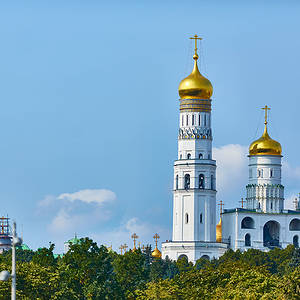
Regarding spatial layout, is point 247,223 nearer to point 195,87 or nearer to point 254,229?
point 254,229

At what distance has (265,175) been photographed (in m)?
152

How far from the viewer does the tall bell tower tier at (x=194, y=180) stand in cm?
14712

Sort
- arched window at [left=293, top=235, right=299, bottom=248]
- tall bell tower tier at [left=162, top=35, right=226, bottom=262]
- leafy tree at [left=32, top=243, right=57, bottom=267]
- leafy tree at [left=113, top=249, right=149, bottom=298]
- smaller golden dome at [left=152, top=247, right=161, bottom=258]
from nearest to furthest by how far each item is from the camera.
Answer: leafy tree at [left=32, top=243, right=57, bottom=267], leafy tree at [left=113, top=249, right=149, bottom=298], tall bell tower tier at [left=162, top=35, right=226, bottom=262], arched window at [left=293, top=235, right=299, bottom=248], smaller golden dome at [left=152, top=247, right=161, bottom=258]

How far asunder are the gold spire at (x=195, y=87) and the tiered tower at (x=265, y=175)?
879 cm

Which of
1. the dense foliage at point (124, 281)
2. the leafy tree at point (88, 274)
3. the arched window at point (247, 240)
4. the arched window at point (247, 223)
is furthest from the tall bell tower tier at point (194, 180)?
Answer: the leafy tree at point (88, 274)

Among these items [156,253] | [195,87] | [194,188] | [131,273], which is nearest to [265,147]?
[194,188]

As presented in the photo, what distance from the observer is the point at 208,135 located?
149 meters

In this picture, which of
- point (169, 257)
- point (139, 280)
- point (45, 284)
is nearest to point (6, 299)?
point (45, 284)

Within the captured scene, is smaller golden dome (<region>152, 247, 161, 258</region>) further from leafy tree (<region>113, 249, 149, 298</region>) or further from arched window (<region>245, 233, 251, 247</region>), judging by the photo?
leafy tree (<region>113, 249, 149, 298</region>)

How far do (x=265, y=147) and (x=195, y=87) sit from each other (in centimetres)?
1088

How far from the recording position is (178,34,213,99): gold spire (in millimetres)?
146875

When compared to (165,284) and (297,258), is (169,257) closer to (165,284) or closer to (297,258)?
(297,258)

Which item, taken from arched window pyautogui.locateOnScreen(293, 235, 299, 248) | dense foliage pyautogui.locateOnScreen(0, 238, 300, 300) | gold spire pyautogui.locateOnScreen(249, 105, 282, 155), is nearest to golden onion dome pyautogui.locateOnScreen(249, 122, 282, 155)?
gold spire pyautogui.locateOnScreen(249, 105, 282, 155)

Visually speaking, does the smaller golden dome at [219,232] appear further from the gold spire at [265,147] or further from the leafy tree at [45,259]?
the leafy tree at [45,259]
